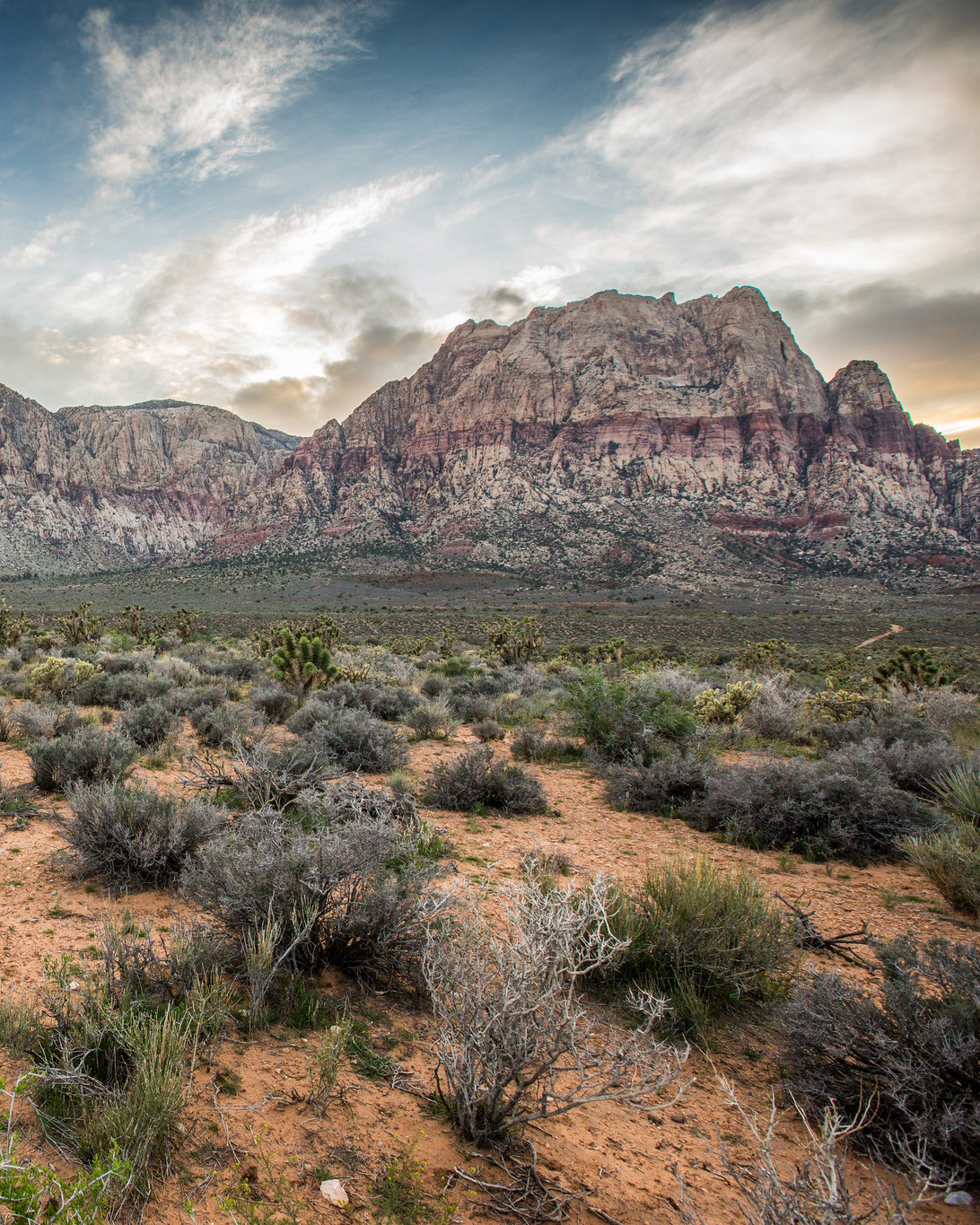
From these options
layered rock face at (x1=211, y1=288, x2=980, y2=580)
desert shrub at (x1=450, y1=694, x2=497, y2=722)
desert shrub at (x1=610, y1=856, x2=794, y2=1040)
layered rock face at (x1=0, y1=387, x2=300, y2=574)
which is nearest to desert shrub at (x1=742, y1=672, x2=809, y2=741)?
desert shrub at (x1=450, y1=694, x2=497, y2=722)

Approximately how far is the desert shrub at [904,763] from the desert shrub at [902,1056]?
4341 millimetres

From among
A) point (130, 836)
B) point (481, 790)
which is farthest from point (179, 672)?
point (130, 836)

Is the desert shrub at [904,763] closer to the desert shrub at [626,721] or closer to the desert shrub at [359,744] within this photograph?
the desert shrub at [626,721]

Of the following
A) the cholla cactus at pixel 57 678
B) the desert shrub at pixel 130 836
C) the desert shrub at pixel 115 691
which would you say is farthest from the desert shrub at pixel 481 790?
the cholla cactus at pixel 57 678

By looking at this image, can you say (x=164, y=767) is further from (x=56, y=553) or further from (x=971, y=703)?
(x=56, y=553)

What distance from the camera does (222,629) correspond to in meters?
35.3

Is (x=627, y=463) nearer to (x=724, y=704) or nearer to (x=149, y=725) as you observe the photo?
(x=724, y=704)

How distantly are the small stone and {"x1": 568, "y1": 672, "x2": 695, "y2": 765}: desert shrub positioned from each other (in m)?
6.93

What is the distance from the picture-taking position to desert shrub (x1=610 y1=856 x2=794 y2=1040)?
12.2 ft

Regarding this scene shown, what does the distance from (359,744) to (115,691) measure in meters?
6.70

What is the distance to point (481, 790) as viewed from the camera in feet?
25.1

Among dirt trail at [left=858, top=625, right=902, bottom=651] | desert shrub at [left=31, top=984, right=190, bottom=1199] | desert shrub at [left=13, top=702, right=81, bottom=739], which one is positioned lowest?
dirt trail at [left=858, top=625, right=902, bottom=651]

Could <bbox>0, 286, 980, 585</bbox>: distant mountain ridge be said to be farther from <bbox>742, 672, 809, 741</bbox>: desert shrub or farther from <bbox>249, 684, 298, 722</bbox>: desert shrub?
<bbox>249, 684, 298, 722</bbox>: desert shrub

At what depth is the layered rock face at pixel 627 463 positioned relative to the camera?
86562 millimetres
